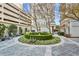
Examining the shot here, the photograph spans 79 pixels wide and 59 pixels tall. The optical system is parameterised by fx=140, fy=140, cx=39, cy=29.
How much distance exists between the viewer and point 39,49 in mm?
3189

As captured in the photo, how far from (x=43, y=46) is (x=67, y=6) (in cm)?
107

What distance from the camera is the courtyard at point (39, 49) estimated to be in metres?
3.14

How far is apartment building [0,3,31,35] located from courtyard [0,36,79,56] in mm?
310

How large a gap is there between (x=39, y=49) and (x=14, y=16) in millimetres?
963

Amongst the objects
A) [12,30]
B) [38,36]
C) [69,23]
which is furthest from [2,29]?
[69,23]

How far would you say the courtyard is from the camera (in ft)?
10.3

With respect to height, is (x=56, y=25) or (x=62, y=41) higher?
(x=56, y=25)

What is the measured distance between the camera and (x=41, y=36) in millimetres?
3191

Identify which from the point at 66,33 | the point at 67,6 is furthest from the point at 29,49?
the point at 67,6

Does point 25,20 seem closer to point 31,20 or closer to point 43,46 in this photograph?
point 31,20

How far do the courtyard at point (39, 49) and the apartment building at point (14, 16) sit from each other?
31 centimetres

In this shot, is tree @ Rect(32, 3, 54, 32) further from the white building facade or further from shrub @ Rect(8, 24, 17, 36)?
shrub @ Rect(8, 24, 17, 36)

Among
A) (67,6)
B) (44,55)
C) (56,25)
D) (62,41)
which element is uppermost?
(67,6)

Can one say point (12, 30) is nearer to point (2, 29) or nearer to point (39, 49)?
point (2, 29)
